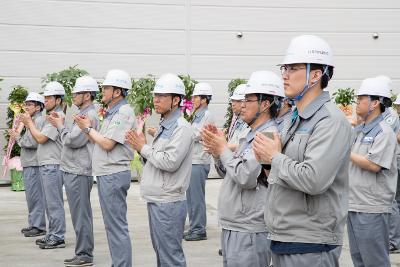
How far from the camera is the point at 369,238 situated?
5.91 m

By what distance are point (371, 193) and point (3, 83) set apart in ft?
41.2

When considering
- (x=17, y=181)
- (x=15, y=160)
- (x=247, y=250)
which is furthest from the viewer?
(x=17, y=181)

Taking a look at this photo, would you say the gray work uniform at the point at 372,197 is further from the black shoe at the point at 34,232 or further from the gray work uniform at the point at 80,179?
the black shoe at the point at 34,232

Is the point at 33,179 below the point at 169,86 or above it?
below

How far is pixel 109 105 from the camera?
739cm

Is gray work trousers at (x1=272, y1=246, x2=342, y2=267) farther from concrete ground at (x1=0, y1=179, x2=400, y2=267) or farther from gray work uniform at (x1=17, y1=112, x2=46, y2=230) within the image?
gray work uniform at (x1=17, y1=112, x2=46, y2=230)

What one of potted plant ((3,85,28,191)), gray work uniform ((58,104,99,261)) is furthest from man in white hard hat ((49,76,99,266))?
potted plant ((3,85,28,191))

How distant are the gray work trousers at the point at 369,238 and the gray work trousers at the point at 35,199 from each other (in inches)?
213

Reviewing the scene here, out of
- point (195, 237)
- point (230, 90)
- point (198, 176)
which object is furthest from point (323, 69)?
point (230, 90)

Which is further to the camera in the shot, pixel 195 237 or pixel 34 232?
pixel 34 232

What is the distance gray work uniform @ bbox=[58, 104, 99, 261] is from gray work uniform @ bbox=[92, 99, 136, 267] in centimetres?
99

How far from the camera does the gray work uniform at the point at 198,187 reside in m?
10.0

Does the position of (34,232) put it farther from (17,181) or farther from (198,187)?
(17,181)

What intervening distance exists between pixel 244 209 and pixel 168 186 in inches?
49.2
